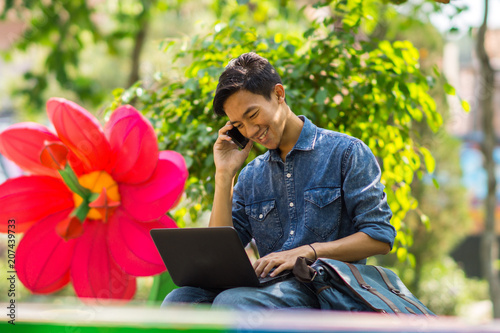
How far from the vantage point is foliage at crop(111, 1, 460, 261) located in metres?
2.72

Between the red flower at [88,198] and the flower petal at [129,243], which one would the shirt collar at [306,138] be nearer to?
the red flower at [88,198]

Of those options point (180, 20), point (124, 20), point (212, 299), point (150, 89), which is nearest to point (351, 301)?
point (212, 299)

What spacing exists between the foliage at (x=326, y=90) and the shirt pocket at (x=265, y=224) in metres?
0.58

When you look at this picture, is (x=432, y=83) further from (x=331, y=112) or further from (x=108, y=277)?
(x=108, y=277)

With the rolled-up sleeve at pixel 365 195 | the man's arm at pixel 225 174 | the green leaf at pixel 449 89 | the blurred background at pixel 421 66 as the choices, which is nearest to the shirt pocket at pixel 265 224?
the man's arm at pixel 225 174

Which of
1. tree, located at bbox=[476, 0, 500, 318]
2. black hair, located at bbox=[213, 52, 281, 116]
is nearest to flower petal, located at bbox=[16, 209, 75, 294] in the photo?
black hair, located at bbox=[213, 52, 281, 116]

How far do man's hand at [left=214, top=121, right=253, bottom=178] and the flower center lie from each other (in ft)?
1.44

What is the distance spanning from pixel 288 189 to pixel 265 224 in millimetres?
172

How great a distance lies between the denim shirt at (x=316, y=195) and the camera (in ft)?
6.32

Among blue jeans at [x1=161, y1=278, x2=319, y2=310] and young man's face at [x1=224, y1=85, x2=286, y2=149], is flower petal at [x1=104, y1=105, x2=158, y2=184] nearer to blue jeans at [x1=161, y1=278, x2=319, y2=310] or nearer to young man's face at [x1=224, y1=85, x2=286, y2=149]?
young man's face at [x1=224, y1=85, x2=286, y2=149]

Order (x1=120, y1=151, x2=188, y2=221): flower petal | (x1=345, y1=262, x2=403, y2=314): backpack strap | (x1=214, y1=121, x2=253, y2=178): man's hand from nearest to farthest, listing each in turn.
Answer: (x1=345, y1=262, x2=403, y2=314): backpack strap
(x1=120, y1=151, x2=188, y2=221): flower petal
(x1=214, y1=121, x2=253, y2=178): man's hand

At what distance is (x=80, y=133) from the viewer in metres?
2.00

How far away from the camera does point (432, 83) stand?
2783 millimetres

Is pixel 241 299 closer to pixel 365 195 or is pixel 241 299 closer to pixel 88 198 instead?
pixel 365 195
